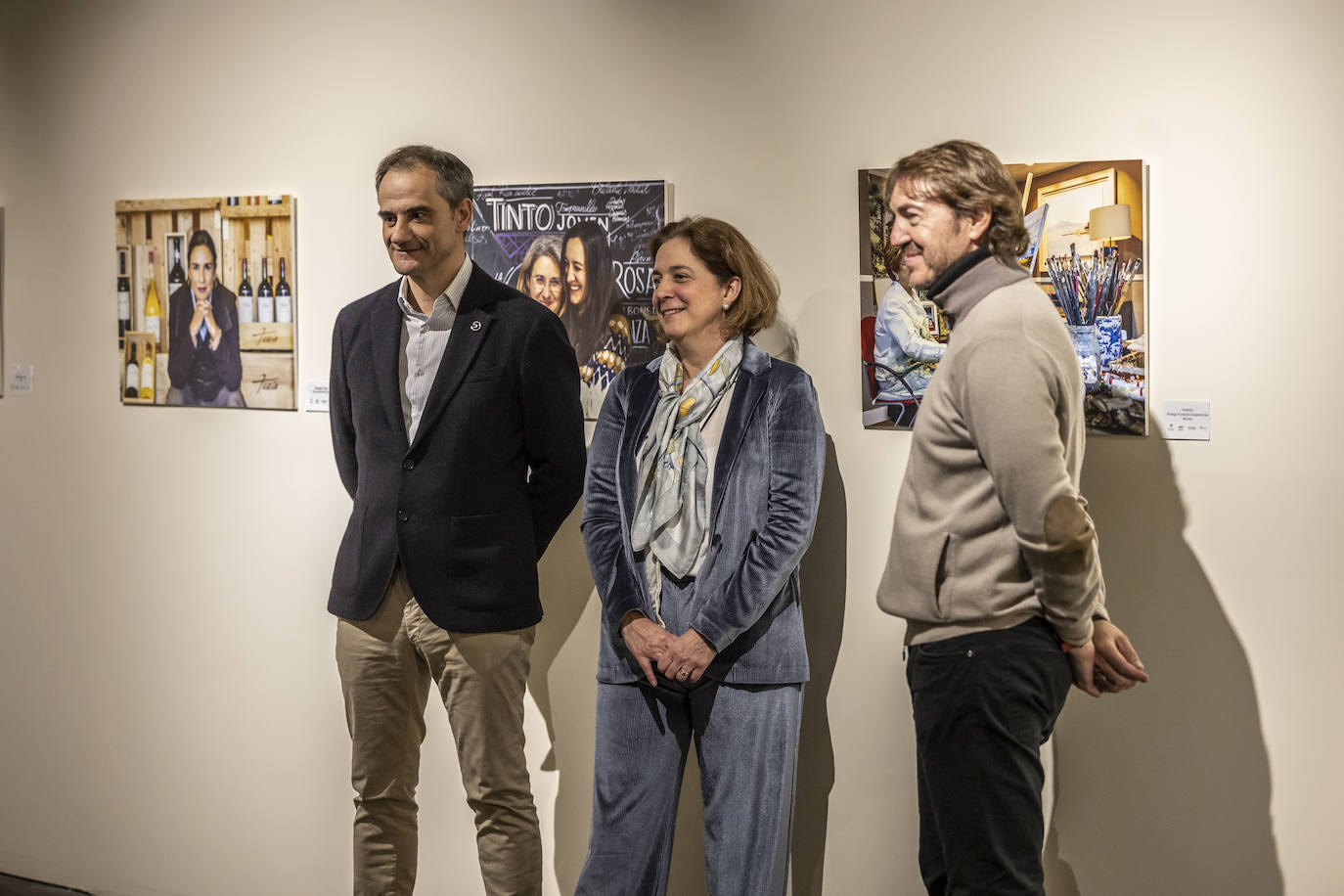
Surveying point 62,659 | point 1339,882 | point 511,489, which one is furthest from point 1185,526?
point 62,659

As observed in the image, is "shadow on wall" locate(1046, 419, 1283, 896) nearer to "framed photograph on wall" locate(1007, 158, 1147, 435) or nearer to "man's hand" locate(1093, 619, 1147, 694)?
"framed photograph on wall" locate(1007, 158, 1147, 435)

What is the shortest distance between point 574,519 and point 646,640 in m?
0.73

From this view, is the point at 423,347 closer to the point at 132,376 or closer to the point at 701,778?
the point at 701,778

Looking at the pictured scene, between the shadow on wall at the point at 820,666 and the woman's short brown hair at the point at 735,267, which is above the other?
the woman's short brown hair at the point at 735,267

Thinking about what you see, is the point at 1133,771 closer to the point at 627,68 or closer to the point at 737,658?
the point at 737,658

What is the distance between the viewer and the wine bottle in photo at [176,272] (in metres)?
3.31

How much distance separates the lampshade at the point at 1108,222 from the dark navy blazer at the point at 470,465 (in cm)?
125

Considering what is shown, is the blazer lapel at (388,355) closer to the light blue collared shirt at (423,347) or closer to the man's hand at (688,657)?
the light blue collared shirt at (423,347)

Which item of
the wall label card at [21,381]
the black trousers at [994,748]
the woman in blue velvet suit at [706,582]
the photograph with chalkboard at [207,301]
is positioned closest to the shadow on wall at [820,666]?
the woman in blue velvet suit at [706,582]

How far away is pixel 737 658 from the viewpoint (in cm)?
235

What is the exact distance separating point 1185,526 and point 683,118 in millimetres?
1582

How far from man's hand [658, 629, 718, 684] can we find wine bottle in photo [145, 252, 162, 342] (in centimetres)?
203

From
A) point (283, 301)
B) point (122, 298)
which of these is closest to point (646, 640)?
point (283, 301)

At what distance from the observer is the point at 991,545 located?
192 cm
